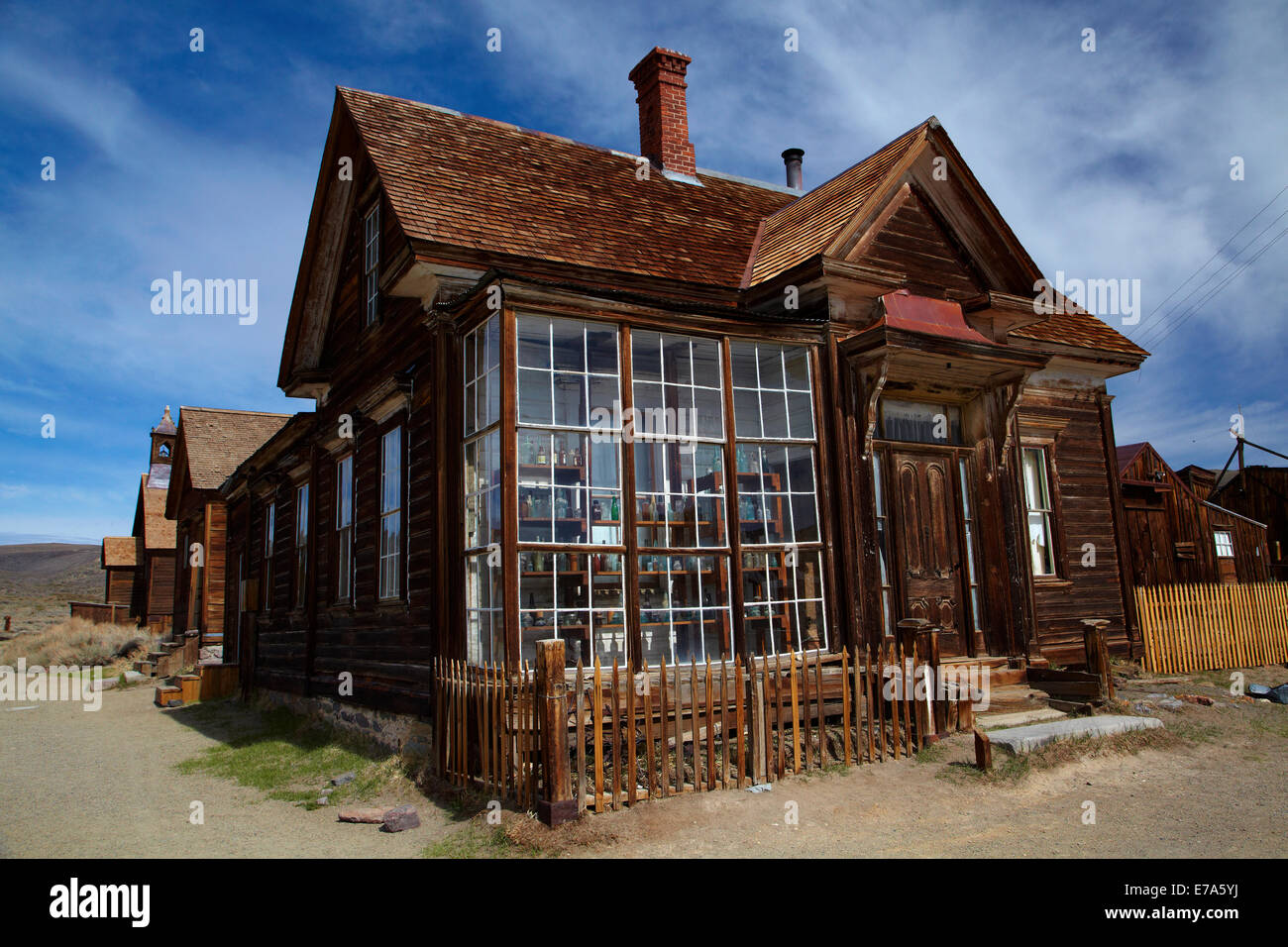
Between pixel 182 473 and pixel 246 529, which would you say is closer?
pixel 246 529

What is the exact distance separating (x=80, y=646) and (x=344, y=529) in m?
19.8

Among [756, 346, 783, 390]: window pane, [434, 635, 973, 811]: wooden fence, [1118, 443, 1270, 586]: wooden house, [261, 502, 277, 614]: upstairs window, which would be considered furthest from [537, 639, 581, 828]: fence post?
[1118, 443, 1270, 586]: wooden house

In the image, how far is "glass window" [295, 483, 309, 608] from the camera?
13.9 meters

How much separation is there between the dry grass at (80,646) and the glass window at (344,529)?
18.2 meters

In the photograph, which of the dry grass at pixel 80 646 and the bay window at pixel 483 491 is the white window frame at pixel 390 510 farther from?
the dry grass at pixel 80 646

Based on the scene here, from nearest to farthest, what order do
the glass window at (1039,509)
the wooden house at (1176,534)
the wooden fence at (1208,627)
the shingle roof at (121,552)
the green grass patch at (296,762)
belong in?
the green grass patch at (296,762) → the glass window at (1039,509) → the wooden fence at (1208,627) → the wooden house at (1176,534) → the shingle roof at (121,552)

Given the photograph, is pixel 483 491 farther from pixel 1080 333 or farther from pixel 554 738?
pixel 1080 333

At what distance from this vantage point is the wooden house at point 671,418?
26.7 ft

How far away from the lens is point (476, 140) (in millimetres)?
11203

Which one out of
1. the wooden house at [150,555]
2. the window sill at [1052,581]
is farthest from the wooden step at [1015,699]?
the wooden house at [150,555]
